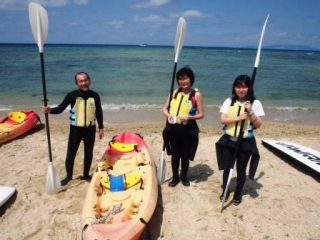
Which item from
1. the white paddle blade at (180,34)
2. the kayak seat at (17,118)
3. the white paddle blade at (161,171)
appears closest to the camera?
the white paddle blade at (180,34)

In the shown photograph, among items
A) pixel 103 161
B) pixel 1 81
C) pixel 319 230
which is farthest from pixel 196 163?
pixel 1 81

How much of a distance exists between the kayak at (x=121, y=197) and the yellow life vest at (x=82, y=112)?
746 millimetres

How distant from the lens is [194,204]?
4.96 meters

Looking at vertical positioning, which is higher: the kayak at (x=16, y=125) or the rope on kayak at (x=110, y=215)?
the rope on kayak at (x=110, y=215)

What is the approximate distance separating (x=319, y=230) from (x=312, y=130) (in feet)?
20.1

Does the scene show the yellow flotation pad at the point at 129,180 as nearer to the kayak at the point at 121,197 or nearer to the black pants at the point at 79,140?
the kayak at the point at 121,197

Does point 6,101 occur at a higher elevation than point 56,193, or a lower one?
lower

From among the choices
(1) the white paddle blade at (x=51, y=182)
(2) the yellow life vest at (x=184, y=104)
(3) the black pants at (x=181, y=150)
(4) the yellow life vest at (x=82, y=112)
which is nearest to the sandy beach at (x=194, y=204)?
(1) the white paddle blade at (x=51, y=182)

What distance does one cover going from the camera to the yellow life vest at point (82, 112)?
4898 millimetres

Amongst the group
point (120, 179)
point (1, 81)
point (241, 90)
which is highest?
point (241, 90)

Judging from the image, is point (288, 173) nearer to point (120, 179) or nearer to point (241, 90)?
point (241, 90)

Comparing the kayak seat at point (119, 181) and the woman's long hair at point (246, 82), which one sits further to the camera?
the kayak seat at point (119, 181)

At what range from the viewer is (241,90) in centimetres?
421

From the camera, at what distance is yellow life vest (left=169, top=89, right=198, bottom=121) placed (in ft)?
15.5
